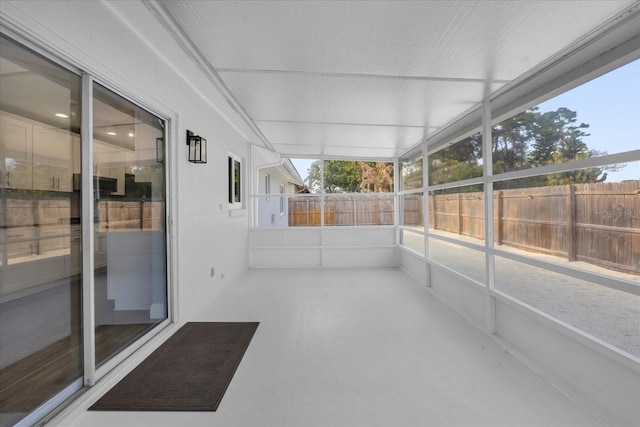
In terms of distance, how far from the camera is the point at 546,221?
2221 mm

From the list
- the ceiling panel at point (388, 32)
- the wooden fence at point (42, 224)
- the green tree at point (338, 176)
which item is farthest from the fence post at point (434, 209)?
the wooden fence at point (42, 224)

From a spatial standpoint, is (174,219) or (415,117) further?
(415,117)

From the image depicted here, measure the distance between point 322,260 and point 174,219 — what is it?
11.3 feet

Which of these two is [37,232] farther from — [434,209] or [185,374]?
[434,209]

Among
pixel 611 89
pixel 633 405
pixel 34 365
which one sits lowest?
pixel 633 405

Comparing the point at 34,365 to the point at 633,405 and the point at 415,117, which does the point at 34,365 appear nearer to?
the point at 633,405

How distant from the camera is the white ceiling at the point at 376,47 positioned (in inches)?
61.7

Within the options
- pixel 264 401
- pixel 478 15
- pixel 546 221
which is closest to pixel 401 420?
pixel 264 401

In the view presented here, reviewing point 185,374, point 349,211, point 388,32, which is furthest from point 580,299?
point 349,211

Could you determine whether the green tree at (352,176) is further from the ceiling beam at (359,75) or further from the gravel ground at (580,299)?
the ceiling beam at (359,75)

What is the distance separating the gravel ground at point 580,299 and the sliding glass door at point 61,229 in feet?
10.8

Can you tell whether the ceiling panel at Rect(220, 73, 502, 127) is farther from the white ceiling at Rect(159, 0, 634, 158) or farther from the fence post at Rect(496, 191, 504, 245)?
the fence post at Rect(496, 191, 504, 245)

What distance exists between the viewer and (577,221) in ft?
6.40

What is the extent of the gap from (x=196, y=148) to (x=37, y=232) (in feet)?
6.23
